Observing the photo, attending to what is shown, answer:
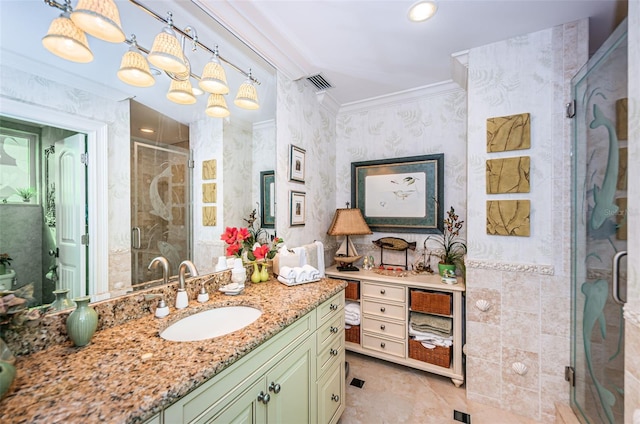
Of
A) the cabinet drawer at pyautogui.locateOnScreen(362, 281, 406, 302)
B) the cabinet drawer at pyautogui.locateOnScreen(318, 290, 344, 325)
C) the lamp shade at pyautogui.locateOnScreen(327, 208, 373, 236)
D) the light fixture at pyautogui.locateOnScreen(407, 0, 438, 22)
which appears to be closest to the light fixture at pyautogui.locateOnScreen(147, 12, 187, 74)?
the light fixture at pyautogui.locateOnScreen(407, 0, 438, 22)

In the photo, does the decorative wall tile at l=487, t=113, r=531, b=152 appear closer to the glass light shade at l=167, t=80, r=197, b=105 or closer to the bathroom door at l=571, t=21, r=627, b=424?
the bathroom door at l=571, t=21, r=627, b=424

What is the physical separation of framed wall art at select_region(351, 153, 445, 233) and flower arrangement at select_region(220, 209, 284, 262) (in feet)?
4.00

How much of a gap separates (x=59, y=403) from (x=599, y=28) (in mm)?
3191

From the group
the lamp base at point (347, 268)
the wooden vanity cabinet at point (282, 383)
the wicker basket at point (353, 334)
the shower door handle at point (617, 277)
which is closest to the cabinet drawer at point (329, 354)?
the wooden vanity cabinet at point (282, 383)

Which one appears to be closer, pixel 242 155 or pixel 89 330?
pixel 89 330

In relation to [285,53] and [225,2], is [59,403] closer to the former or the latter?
[225,2]

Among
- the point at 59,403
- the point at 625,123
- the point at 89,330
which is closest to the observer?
the point at 59,403

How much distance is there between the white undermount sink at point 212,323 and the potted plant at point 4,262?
550 millimetres

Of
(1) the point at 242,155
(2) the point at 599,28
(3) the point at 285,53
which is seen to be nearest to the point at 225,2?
(3) the point at 285,53

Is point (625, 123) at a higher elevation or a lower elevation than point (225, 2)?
lower

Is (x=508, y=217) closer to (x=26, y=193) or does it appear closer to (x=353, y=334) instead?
(x=353, y=334)

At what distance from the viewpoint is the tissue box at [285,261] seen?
72.8 inches

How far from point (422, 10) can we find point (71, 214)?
204 centimetres

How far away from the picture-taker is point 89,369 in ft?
2.49
